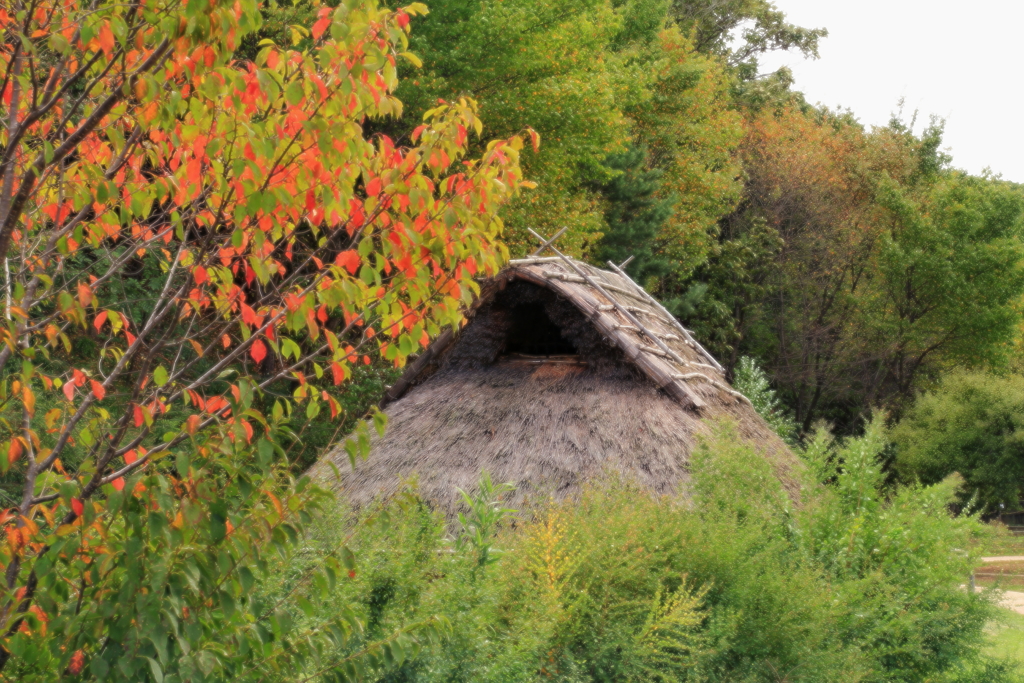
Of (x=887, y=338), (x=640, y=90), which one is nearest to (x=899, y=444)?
(x=887, y=338)

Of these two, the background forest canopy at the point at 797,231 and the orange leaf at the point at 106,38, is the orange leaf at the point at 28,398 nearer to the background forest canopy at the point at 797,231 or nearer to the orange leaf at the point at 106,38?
the orange leaf at the point at 106,38

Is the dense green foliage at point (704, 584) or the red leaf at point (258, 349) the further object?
the dense green foliage at point (704, 584)

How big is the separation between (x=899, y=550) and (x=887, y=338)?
67.5 feet

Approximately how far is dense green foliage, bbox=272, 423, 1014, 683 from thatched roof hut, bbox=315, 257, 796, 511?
4.17ft

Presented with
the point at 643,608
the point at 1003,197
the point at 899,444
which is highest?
the point at 1003,197

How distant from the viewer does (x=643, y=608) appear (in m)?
4.84

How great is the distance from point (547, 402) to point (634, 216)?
1527cm

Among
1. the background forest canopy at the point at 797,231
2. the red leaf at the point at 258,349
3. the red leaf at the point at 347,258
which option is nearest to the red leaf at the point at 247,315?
the red leaf at the point at 258,349

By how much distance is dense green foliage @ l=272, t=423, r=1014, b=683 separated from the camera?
175 inches

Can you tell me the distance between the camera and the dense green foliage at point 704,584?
4457mm

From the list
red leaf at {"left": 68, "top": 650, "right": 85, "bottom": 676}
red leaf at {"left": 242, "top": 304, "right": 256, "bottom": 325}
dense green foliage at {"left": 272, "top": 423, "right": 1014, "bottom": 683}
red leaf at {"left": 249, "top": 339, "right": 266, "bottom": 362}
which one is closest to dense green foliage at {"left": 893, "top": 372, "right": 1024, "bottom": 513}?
dense green foliage at {"left": 272, "top": 423, "right": 1014, "bottom": 683}

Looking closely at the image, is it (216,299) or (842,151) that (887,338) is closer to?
(842,151)

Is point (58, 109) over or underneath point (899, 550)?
over

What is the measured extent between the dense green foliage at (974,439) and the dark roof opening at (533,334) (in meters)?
12.6
